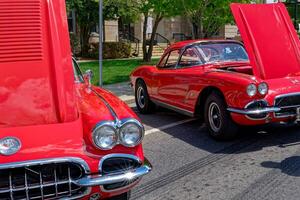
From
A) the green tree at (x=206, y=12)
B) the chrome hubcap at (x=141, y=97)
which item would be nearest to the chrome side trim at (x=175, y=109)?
the chrome hubcap at (x=141, y=97)

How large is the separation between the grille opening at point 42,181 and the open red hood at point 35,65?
0.46m

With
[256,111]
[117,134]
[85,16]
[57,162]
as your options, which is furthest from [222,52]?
[85,16]

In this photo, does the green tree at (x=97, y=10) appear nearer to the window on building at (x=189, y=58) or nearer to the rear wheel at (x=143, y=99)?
the rear wheel at (x=143, y=99)

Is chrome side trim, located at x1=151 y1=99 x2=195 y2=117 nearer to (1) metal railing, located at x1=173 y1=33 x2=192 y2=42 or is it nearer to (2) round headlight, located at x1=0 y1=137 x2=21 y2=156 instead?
(2) round headlight, located at x1=0 y1=137 x2=21 y2=156

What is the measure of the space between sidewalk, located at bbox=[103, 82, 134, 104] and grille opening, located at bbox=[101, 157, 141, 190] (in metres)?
6.72

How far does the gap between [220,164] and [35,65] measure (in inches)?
101

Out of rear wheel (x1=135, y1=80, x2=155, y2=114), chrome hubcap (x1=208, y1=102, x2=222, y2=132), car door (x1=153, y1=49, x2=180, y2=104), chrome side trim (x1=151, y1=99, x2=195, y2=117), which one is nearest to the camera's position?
chrome hubcap (x1=208, y1=102, x2=222, y2=132)

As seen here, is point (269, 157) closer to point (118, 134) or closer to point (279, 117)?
point (279, 117)

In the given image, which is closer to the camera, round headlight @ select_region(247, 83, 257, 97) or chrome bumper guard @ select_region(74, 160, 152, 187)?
chrome bumper guard @ select_region(74, 160, 152, 187)

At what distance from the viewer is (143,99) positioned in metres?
8.85

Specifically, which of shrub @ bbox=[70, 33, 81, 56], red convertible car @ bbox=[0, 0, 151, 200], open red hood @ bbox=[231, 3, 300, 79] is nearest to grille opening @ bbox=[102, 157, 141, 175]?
red convertible car @ bbox=[0, 0, 151, 200]

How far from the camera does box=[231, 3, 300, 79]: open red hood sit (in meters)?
6.47

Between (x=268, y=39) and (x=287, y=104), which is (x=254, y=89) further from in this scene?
(x=268, y=39)

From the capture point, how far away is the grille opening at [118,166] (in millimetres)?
3404
